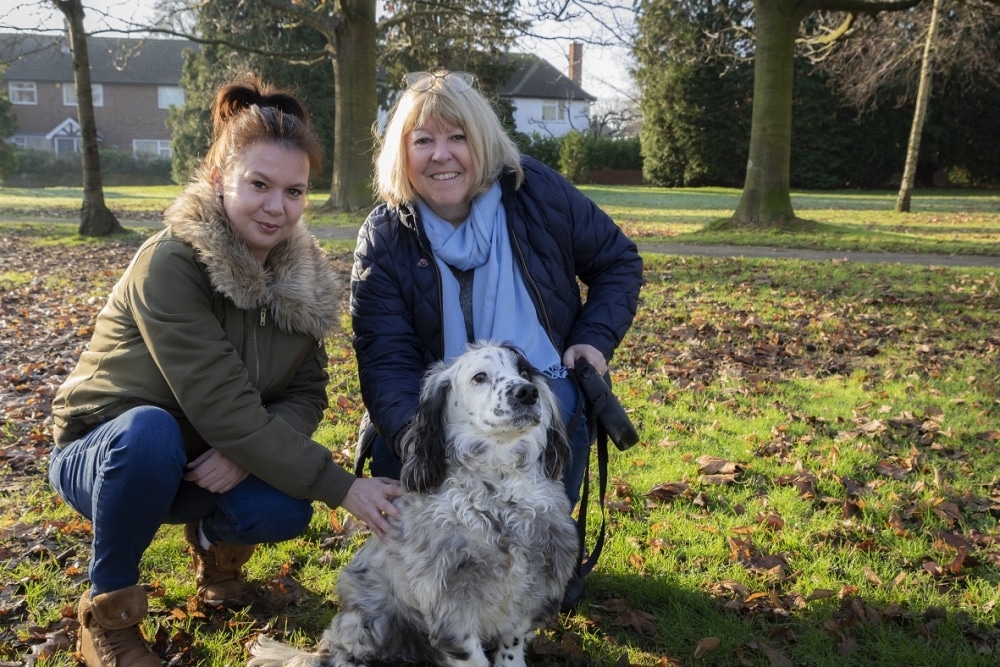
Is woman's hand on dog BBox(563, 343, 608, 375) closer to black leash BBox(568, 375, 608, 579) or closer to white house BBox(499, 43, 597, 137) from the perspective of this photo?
black leash BBox(568, 375, 608, 579)

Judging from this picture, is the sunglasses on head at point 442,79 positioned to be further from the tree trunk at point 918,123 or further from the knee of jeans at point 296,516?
the tree trunk at point 918,123

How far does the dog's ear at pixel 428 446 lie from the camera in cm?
273

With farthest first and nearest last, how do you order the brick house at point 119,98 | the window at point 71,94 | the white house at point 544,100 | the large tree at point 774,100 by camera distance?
the white house at point 544,100 → the brick house at point 119,98 → the window at point 71,94 → the large tree at point 774,100

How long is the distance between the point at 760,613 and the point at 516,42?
14.6 metres

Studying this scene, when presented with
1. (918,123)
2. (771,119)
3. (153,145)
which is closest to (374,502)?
(771,119)

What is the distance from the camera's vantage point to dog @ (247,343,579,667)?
8.73ft

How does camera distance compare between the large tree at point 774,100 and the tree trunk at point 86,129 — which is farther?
the tree trunk at point 86,129

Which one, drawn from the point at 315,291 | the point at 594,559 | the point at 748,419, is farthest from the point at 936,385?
the point at 315,291

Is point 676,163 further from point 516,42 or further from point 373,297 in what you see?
point 373,297

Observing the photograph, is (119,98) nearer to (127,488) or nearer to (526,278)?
(526,278)

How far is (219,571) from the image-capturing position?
11.1ft

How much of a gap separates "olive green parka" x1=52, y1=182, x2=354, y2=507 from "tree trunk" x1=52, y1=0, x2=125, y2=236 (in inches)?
512

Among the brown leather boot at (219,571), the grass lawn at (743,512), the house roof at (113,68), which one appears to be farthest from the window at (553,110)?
the brown leather boot at (219,571)

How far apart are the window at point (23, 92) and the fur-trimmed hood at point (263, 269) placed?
62.9 meters
